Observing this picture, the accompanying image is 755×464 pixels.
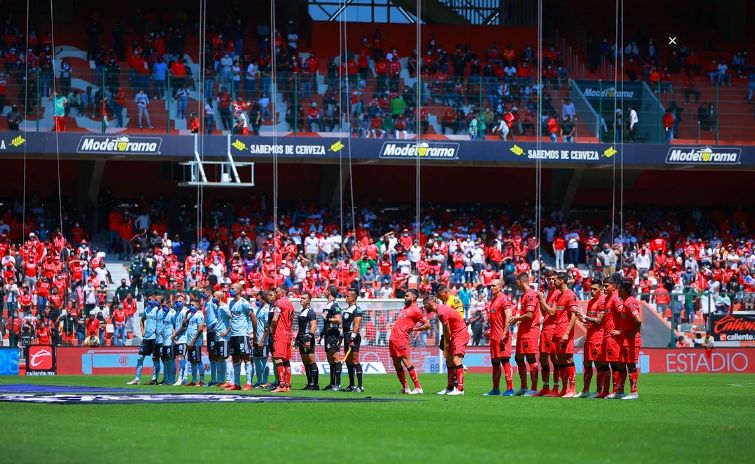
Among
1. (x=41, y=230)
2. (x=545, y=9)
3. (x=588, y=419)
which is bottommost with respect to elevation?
(x=588, y=419)

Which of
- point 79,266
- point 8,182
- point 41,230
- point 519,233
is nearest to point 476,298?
point 519,233

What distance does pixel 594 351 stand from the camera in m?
19.9

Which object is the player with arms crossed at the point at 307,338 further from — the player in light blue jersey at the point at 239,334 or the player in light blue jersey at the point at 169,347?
the player in light blue jersey at the point at 169,347

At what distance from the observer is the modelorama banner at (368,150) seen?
1628 inches

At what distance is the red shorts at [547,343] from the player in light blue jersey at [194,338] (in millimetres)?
7213

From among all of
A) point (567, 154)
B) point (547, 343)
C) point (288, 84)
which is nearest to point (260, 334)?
point (547, 343)

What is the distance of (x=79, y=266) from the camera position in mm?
37094

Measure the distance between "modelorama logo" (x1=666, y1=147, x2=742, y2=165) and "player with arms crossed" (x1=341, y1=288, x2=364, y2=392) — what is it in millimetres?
24940

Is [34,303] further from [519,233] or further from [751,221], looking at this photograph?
[751,221]

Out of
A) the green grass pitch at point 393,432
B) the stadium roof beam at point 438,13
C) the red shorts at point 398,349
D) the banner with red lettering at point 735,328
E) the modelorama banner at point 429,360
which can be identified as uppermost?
the stadium roof beam at point 438,13

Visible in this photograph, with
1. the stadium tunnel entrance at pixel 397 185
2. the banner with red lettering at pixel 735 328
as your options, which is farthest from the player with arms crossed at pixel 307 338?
the stadium tunnel entrance at pixel 397 185

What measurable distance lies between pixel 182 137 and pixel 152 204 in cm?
381

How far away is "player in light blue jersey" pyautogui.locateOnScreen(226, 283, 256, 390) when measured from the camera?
919 inches

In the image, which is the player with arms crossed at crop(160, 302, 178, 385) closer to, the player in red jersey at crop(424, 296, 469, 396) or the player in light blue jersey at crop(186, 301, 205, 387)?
the player in light blue jersey at crop(186, 301, 205, 387)
